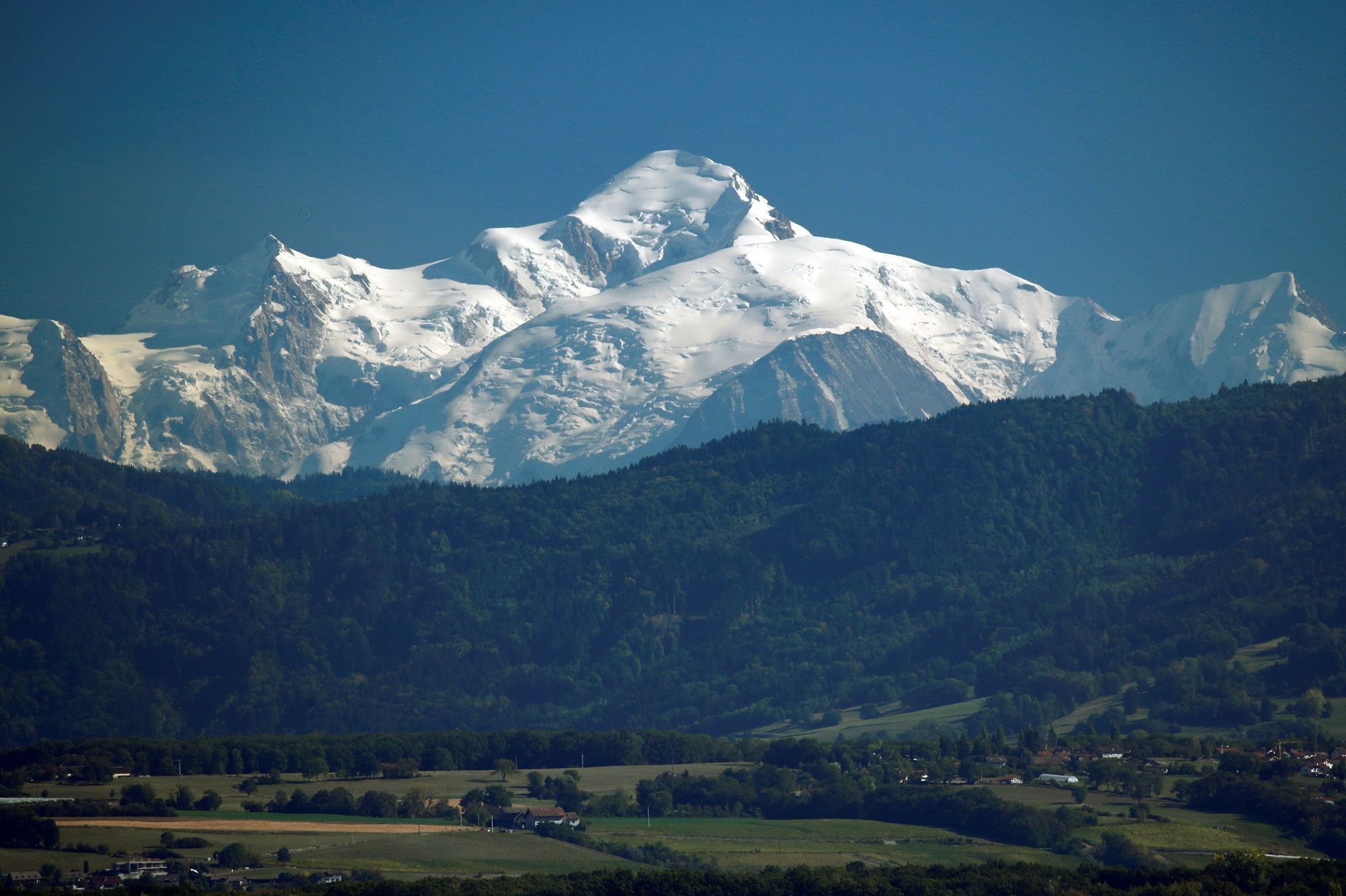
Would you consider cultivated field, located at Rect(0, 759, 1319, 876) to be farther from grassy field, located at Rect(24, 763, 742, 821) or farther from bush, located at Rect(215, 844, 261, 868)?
bush, located at Rect(215, 844, 261, 868)

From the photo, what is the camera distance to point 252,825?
156 meters

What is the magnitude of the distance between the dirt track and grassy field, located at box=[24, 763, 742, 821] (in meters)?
6.80

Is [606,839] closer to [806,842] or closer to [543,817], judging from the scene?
[543,817]

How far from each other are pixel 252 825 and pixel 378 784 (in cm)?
2973

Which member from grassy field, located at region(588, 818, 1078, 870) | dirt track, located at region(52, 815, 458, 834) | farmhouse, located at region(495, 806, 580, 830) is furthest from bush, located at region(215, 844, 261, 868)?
grassy field, located at region(588, 818, 1078, 870)

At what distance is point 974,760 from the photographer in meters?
190

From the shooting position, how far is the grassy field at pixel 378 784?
170 meters

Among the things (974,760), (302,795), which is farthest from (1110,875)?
(302,795)

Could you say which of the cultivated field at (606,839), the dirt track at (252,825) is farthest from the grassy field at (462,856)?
the dirt track at (252,825)

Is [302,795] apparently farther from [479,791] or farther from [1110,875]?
[1110,875]

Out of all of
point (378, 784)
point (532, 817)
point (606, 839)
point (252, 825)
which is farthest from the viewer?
point (378, 784)

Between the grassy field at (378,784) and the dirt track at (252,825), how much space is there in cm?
680

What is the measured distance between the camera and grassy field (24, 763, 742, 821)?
169875mm

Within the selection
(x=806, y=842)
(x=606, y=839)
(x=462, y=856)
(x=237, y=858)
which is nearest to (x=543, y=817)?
→ (x=606, y=839)
